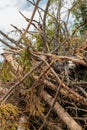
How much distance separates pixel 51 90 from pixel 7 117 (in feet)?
1.23

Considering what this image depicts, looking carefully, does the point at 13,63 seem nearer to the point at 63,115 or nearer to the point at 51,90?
the point at 51,90

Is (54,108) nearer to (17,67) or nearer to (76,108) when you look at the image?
(76,108)

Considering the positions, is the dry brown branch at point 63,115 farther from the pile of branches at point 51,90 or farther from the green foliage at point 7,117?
the green foliage at point 7,117

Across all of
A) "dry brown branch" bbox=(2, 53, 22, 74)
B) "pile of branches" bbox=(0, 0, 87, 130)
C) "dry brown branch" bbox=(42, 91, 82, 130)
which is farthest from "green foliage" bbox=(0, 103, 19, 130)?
"dry brown branch" bbox=(2, 53, 22, 74)

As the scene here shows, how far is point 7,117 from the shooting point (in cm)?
205

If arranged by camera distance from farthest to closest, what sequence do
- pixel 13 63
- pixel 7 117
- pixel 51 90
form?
1. pixel 13 63
2. pixel 51 90
3. pixel 7 117

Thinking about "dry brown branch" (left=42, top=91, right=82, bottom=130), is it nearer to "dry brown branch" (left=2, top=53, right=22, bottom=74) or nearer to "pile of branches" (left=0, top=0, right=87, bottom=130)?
"pile of branches" (left=0, top=0, right=87, bottom=130)

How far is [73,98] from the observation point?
218 centimetres

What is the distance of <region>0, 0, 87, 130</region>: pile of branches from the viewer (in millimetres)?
2143

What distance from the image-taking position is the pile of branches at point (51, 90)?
7.03 feet

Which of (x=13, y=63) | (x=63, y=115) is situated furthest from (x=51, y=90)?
(x=13, y=63)

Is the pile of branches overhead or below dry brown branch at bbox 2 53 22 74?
below

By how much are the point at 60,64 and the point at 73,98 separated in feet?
0.81

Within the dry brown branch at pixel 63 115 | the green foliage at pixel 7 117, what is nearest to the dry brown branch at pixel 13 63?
the dry brown branch at pixel 63 115
